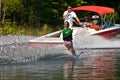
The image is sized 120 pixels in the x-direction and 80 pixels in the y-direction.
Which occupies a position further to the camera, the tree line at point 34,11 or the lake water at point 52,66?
the tree line at point 34,11

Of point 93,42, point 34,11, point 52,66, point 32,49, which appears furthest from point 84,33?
point 34,11

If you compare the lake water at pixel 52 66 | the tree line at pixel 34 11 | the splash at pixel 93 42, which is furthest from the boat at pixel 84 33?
the tree line at pixel 34 11

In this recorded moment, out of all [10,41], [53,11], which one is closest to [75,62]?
[10,41]

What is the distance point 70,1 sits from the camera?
153ft

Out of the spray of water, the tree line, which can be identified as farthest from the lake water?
the tree line

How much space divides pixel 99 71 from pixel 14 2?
28905 mm

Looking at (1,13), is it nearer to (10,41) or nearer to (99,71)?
(10,41)

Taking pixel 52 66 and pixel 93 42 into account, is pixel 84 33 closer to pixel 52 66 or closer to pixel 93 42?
pixel 93 42

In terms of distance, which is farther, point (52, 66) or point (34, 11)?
point (34, 11)

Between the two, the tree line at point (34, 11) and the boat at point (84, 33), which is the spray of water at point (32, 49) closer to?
the boat at point (84, 33)

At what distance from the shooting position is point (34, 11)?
4559 centimetres

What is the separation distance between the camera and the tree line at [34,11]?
4497cm

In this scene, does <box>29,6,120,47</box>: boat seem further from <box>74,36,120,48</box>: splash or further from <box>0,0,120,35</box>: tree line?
<box>0,0,120,35</box>: tree line

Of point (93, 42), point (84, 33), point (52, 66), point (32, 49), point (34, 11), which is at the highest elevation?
point (52, 66)
